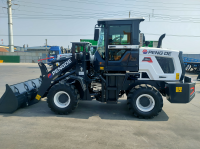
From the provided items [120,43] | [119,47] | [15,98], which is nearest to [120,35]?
[120,43]

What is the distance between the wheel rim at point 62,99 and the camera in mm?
5551

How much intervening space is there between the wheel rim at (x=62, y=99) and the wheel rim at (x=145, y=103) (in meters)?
2.31

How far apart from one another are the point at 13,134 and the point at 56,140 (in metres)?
1.14

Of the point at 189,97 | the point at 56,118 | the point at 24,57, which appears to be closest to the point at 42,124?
the point at 56,118

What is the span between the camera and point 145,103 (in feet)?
17.6

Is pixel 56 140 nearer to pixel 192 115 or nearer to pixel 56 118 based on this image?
pixel 56 118

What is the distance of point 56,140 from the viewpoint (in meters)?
3.84

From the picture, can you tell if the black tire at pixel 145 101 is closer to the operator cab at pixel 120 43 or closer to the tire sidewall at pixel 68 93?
the operator cab at pixel 120 43

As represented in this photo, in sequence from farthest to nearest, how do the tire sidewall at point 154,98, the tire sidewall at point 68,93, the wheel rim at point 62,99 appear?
the wheel rim at point 62,99, the tire sidewall at point 68,93, the tire sidewall at point 154,98

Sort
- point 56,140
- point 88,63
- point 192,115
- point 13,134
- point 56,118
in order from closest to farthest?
point 56,140
point 13,134
point 56,118
point 192,115
point 88,63

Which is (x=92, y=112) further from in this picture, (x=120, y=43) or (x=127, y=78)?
(x=120, y=43)

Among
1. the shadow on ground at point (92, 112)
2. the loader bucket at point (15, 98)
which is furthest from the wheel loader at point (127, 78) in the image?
the shadow on ground at point (92, 112)

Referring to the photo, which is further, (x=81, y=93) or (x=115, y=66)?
(x=81, y=93)

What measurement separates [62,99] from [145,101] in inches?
107
